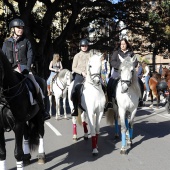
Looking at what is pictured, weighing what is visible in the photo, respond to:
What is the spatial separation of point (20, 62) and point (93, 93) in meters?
2.06

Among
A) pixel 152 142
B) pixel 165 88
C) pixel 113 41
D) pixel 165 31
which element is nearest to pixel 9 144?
pixel 152 142

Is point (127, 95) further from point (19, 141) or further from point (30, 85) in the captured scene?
point (19, 141)

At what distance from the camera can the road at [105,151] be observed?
6.44 m

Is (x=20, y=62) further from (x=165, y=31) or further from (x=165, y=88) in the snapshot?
(x=165, y=31)

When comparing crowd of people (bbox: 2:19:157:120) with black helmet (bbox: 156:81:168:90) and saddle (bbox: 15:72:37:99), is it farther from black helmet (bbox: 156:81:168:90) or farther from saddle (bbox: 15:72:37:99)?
black helmet (bbox: 156:81:168:90)

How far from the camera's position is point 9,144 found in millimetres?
8625

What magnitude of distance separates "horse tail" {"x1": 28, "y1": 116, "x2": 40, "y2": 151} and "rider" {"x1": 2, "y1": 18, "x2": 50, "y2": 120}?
4.07ft

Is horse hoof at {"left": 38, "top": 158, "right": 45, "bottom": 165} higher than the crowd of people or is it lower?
lower

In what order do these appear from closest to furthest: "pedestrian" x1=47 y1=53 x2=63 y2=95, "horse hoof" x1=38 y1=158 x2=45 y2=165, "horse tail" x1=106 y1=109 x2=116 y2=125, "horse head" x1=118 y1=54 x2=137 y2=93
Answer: "horse hoof" x1=38 y1=158 x2=45 y2=165 → "horse head" x1=118 y1=54 x2=137 y2=93 → "horse tail" x1=106 y1=109 x2=116 y2=125 → "pedestrian" x1=47 y1=53 x2=63 y2=95

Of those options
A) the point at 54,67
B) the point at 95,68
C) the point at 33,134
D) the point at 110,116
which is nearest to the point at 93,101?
the point at 95,68

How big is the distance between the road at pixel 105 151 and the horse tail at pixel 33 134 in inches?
15.2

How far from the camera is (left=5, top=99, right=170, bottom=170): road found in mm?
6441

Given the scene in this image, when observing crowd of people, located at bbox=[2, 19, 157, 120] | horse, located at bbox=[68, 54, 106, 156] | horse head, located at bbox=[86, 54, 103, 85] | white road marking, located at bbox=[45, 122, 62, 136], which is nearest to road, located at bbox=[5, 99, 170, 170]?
white road marking, located at bbox=[45, 122, 62, 136]

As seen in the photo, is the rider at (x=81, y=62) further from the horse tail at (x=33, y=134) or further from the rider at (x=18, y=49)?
the rider at (x=18, y=49)
